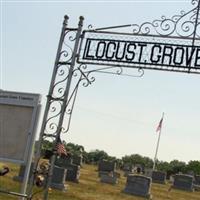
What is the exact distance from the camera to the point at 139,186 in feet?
63.5

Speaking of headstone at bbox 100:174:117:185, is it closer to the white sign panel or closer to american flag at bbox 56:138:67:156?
american flag at bbox 56:138:67:156

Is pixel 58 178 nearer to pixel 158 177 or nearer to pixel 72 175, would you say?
pixel 72 175

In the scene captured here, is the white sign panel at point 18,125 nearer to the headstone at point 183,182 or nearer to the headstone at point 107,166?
the headstone at point 183,182

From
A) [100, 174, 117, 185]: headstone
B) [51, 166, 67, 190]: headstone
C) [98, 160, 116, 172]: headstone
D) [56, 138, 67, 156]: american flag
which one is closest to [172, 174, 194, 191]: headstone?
[98, 160, 116, 172]: headstone

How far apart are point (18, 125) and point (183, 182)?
23050 mm

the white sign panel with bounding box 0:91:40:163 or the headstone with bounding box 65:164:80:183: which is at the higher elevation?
the white sign panel with bounding box 0:91:40:163

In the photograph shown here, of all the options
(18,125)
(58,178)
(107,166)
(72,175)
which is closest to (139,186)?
(72,175)

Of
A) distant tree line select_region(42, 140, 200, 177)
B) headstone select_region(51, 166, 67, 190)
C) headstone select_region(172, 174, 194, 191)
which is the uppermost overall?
distant tree line select_region(42, 140, 200, 177)

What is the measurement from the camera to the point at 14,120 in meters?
6.81

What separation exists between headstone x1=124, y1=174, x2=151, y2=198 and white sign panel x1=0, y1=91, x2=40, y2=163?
43.5 ft

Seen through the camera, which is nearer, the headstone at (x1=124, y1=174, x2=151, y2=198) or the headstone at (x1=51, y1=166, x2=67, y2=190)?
the headstone at (x1=51, y1=166, x2=67, y2=190)

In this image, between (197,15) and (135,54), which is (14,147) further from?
(197,15)

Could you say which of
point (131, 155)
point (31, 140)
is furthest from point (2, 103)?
point (131, 155)

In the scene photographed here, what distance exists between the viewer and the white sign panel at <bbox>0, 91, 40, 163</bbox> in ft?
21.7
